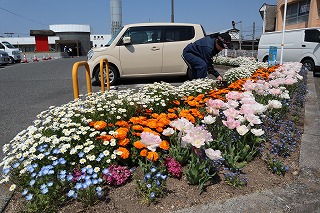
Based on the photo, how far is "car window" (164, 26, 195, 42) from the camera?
8180 mm

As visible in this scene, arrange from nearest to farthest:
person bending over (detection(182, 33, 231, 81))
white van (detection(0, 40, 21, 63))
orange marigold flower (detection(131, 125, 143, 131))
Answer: orange marigold flower (detection(131, 125, 143, 131))
person bending over (detection(182, 33, 231, 81))
white van (detection(0, 40, 21, 63))

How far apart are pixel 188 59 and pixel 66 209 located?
4.04m

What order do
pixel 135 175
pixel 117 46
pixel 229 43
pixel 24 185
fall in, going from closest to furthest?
pixel 24 185 → pixel 135 175 → pixel 229 43 → pixel 117 46

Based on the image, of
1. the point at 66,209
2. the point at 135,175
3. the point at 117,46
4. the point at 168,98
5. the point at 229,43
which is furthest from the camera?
the point at 117,46

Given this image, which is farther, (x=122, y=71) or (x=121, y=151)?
(x=122, y=71)

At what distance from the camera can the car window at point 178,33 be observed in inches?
322

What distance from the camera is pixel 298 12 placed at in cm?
2228

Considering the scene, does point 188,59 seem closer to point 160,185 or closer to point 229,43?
point 229,43

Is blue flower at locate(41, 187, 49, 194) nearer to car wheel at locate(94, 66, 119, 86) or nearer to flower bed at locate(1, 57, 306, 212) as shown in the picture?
flower bed at locate(1, 57, 306, 212)

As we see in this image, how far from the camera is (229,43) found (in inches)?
182

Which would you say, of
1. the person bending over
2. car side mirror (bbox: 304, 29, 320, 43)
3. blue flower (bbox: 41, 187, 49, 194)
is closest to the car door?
the person bending over

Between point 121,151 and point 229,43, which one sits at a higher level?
point 229,43

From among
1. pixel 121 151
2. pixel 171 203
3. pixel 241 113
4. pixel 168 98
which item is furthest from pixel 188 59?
pixel 171 203

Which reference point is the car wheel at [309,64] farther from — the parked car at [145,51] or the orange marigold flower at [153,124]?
the orange marigold flower at [153,124]
